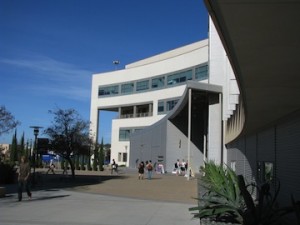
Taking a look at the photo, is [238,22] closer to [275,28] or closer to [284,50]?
[275,28]

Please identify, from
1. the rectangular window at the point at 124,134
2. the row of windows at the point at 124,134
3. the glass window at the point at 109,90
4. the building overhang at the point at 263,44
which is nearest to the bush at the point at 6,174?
the building overhang at the point at 263,44

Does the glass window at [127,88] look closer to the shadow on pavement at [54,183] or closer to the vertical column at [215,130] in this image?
the vertical column at [215,130]

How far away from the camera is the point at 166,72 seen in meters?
78.5

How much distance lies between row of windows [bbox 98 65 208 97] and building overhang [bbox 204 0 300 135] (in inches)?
2162

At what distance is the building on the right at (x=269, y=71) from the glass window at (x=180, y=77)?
51.0m

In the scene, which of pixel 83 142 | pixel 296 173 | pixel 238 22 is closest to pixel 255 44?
pixel 238 22

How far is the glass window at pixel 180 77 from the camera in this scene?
2797 inches

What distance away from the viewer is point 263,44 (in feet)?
26.0

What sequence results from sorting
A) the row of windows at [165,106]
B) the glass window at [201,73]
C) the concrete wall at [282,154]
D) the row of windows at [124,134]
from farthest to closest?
the row of windows at [124,134] < the row of windows at [165,106] < the glass window at [201,73] < the concrete wall at [282,154]

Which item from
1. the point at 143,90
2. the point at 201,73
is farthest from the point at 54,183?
the point at 143,90

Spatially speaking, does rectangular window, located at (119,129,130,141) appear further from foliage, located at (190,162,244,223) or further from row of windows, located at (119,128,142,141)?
foliage, located at (190,162,244,223)

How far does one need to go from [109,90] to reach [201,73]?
29.6 metres

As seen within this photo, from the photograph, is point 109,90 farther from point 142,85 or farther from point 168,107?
point 168,107

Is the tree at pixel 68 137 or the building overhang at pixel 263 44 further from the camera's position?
the tree at pixel 68 137
